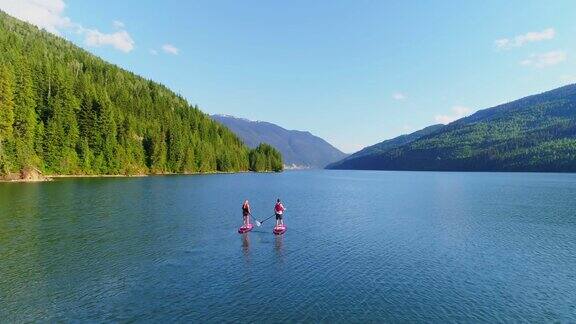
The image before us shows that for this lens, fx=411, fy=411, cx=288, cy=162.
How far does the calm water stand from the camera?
25531mm

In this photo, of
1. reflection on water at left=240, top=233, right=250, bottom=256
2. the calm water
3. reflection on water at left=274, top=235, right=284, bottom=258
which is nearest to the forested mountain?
the calm water

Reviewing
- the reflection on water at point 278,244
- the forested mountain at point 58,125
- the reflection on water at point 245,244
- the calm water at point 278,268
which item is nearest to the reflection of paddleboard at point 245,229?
the calm water at point 278,268

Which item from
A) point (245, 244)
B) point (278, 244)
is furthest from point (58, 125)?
point (278, 244)

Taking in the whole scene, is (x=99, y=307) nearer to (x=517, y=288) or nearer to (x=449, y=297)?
(x=449, y=297)

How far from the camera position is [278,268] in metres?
35.2

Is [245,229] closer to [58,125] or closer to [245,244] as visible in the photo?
[245,244]

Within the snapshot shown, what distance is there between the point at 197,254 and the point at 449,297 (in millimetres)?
22529

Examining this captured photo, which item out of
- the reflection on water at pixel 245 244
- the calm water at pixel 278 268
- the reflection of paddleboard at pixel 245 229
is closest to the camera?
the calm water at pixel 278 268

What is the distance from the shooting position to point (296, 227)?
5709 cm

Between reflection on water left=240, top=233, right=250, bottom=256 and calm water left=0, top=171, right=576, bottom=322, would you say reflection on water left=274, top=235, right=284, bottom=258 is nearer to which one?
calm water left=0, top=171, right=576, bottom=322

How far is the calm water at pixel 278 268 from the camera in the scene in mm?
25531

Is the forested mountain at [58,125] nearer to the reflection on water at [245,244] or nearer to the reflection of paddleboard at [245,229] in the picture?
the reflection of paddleboard at [245,229]

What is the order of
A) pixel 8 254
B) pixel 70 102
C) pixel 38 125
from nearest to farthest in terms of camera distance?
1. pixel 8 254
2. pixel 38 125
3. pixel 70 102

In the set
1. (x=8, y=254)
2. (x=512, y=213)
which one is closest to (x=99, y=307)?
(x=8, y=254)
